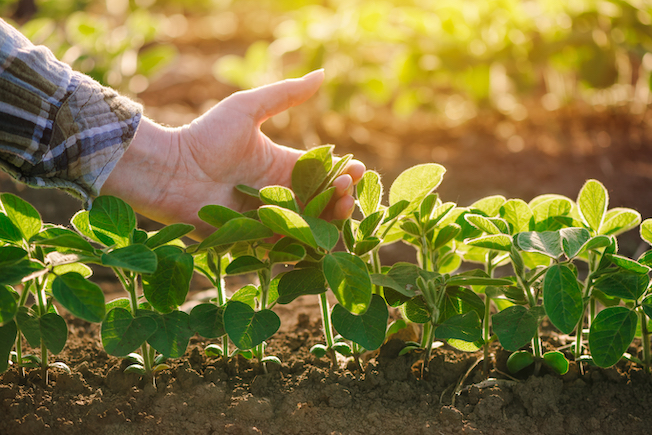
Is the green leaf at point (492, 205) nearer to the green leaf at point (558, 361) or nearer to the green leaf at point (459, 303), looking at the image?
the green leaf at point (459, 303)

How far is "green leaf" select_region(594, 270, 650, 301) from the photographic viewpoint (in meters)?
1.13

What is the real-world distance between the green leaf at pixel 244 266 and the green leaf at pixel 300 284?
6 centimetres

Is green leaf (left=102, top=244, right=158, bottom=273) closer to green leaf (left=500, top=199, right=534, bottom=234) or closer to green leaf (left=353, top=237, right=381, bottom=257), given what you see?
green leaf (left=353, top=237, right=381, bottom=257)

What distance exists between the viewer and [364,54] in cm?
410

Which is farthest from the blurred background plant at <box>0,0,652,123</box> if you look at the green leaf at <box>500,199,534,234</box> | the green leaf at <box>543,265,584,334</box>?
the green leaf at <box>543,265,584,334</box>

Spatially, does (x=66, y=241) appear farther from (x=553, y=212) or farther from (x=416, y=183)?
(x=553, y=212)

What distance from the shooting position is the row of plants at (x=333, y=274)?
107cm

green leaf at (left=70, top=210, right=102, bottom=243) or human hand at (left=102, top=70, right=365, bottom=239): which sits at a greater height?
human hand at (left=102, top=70, right=365, bottom=239)

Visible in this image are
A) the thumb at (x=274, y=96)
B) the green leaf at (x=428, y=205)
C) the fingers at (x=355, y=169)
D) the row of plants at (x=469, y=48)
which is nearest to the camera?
the green leaf at (x=428, y=205)

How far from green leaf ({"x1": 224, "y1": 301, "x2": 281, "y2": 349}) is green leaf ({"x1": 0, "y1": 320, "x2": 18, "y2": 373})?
41 cm

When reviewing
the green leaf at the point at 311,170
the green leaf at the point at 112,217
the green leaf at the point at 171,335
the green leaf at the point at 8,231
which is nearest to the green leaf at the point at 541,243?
the green leaf at the point at 311,170

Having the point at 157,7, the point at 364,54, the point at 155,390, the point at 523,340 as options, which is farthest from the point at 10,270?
the point at 157,7

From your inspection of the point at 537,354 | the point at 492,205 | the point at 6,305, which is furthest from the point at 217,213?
the point at 537,354

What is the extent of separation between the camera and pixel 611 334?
1130 millimetres
